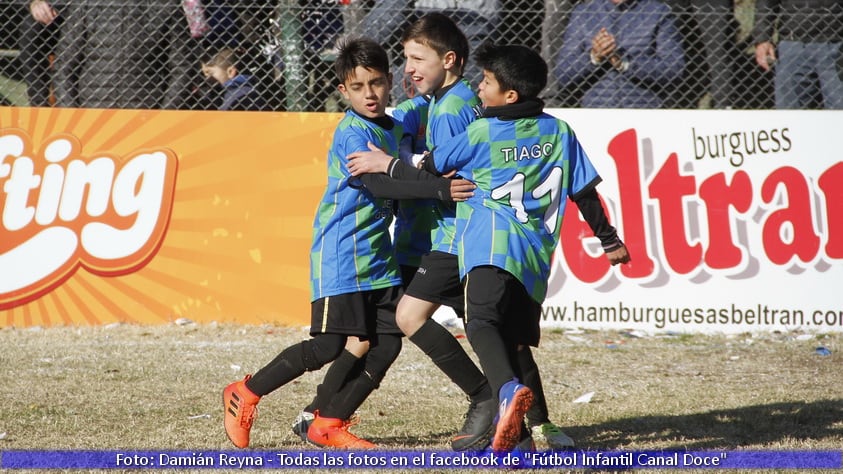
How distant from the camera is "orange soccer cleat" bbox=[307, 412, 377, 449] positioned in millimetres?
4473

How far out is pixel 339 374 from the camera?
180 inches

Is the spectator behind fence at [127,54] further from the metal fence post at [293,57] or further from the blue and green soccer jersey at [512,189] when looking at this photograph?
the blue and green soccer jersey at [512,189]

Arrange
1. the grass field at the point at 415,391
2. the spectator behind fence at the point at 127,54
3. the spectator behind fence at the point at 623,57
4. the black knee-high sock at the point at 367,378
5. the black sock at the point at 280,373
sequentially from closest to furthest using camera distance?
1. the black sock at the point at 280,373
2. the black knee-high sock at the point at 367,378
3. the grass field at the point at 415,391
4. the spectator behind fence at the point at 127,54
5. the spectator behind fence at the point at 623,57

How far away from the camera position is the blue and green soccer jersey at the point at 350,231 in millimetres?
4352

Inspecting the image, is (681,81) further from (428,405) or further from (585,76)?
(428,405)

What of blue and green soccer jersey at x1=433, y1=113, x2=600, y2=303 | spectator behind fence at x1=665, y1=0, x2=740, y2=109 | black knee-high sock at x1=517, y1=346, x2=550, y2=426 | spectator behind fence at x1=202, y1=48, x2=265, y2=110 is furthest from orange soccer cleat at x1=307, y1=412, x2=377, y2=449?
spectator behind fence at x1=665, y1=0, x2=740, y2=109

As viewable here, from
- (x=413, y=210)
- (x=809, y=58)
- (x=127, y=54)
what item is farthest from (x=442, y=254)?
(x=809, y=58)

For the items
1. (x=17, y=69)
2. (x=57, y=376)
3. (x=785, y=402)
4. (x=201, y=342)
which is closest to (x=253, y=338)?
(x=201, y=342)

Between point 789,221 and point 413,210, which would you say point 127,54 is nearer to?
point 413,210

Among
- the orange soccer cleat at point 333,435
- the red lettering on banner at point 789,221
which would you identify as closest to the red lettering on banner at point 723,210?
the red lettering on banner at point 789,221

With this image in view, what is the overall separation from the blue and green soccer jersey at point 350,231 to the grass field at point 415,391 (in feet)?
2.44

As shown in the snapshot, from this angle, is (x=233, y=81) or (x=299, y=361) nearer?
(x=299, y=361)

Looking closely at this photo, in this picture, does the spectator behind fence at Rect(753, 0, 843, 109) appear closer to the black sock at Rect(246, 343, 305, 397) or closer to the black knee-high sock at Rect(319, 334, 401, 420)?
the black knee-high sock at Rect(319, 334, 401, 420)

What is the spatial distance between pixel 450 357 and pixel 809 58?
5072 mm
